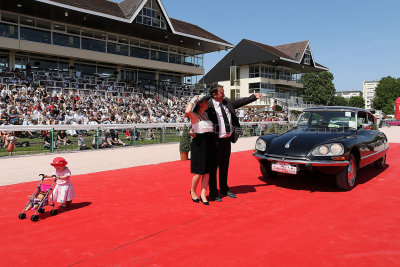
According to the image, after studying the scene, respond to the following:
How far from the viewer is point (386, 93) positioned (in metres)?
90.4

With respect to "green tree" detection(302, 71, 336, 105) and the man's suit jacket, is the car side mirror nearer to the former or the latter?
the man's suit jacket

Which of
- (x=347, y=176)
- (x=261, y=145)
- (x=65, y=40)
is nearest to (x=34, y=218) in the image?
(x=261, y=145)

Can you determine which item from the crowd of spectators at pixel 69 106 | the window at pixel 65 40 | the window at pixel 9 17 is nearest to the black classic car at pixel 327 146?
the crowd of spectators at pixel 69 106

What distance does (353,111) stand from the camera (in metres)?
7.21

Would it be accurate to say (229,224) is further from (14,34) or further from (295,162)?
(14,34)

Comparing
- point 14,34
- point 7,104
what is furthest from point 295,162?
point 14,34

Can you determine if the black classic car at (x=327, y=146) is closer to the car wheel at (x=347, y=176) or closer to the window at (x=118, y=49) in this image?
the car wheel at (x=347, y=176)

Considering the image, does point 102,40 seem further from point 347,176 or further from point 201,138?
point 347,176

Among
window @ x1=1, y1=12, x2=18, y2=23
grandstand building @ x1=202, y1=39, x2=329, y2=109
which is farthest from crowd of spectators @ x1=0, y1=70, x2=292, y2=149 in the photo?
grandstand building @ x1=202, y1=39, x2=329, y2=109

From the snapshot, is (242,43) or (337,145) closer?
(337,145)

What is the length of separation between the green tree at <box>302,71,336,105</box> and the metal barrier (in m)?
56.3

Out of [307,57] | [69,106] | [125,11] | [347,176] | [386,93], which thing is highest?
[307,57]

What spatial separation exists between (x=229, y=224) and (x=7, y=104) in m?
17.1

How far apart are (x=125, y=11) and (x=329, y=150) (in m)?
29.2
